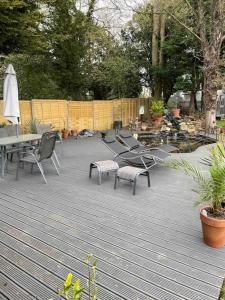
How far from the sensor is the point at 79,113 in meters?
12.0

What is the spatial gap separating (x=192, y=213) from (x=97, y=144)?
5.91 meters

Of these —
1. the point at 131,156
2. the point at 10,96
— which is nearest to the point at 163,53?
the point at 131,156

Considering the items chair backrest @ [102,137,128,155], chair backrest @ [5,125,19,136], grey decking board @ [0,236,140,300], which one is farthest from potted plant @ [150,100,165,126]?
grey decking board @ [0,236,140,300]

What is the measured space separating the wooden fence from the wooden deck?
5.18 metres

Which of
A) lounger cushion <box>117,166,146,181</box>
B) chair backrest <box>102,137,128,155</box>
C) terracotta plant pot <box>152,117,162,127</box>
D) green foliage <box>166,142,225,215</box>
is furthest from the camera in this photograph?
terracotta plant pot <box>152,117,162,127</box>

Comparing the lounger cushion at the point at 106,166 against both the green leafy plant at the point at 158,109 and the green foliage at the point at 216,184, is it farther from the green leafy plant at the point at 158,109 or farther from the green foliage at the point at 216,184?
Result: the green leafy plant at the point at 158,109

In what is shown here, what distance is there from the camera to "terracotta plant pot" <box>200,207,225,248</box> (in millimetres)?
2818

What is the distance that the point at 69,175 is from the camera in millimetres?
5668

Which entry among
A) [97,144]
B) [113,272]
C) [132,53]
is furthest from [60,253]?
[132,53]

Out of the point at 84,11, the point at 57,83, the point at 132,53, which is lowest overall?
the point at 57,83

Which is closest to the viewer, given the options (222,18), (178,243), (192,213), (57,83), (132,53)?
(178,243)

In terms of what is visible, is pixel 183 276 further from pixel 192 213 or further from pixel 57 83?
pixel 57 83

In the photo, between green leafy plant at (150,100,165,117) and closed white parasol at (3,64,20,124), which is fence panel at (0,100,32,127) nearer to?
closed white parasol at (3,64,20,124)

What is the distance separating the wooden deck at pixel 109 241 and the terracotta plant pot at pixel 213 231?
8cm
